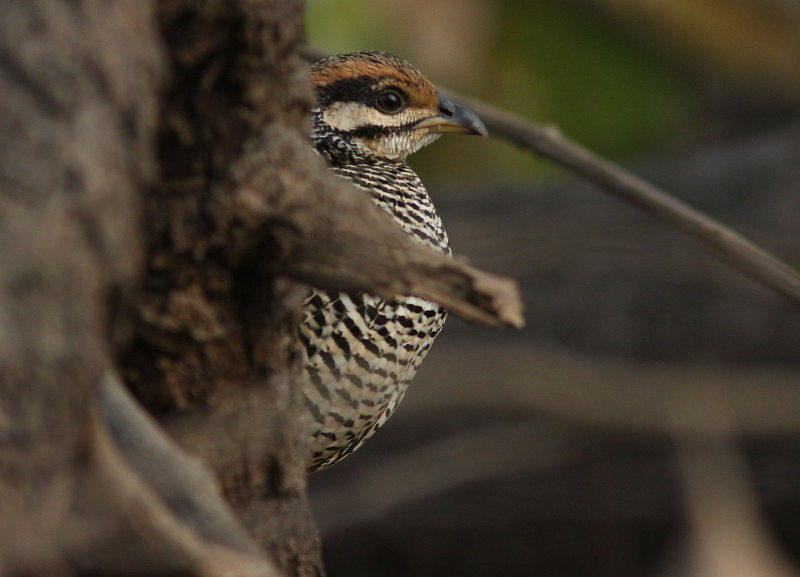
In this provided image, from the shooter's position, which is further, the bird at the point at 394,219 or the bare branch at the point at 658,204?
the bird at the point at 394,219

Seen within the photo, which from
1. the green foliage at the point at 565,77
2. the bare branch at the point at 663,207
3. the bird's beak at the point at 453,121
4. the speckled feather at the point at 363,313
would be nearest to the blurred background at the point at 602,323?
the green foliage at the point at 565,77

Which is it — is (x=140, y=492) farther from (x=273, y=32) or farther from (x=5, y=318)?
(x=273, y=32)

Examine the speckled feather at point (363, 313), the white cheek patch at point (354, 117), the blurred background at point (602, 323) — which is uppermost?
the white cheek patch at point (354, 117)

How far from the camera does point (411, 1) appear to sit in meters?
6.66

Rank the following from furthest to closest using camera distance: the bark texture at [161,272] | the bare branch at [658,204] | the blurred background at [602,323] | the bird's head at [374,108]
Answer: the blurred background at [602,323], the bird's head at [374,108], the bare branch at [658,204], the bark texture at [161,272]

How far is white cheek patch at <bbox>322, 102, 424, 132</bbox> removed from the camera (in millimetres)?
3318

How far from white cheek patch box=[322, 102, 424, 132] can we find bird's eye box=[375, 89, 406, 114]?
0.01m

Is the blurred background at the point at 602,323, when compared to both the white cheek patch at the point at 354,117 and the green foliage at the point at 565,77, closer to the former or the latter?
the green foliage at the point at 565,77

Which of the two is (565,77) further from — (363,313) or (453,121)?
(363,313)

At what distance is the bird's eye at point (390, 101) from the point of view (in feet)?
10.9

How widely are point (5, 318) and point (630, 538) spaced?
18.4ft

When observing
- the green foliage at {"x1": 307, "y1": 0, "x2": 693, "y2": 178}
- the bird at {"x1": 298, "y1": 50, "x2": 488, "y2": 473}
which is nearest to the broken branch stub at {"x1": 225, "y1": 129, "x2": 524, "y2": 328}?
the bird at {"x1": 298, "y1": 50, "x2": 488, "y2": 473}

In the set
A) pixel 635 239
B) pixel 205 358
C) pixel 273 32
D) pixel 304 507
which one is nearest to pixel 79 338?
pixel 205 358

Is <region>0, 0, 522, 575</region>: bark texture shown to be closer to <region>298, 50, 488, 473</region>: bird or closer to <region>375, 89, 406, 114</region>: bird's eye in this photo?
<region>298, 50, 488, 473</region>: bird
